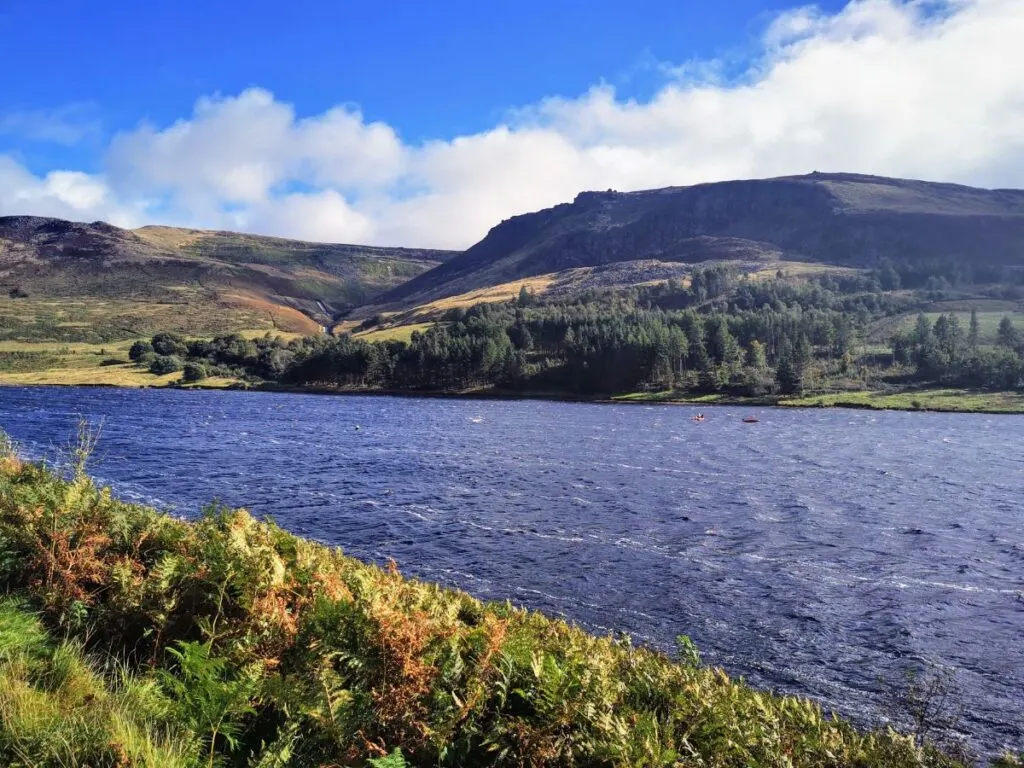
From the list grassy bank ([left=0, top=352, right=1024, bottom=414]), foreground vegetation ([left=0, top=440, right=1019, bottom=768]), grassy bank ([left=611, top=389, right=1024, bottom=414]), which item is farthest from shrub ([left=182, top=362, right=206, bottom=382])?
foreground vegetation ([left=0, top=440, right=1019, bottom=768])

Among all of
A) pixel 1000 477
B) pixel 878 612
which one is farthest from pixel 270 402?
pixel 878 612

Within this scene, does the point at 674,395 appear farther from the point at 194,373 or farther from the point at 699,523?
the point at 194,373

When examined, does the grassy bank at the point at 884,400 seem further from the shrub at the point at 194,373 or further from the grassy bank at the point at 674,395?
the shrub at the point at 194,373

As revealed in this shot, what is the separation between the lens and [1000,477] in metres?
60.2

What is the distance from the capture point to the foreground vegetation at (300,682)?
8430mm

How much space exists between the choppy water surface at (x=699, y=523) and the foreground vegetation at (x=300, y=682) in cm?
1184

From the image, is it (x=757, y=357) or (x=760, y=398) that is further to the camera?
(x=757, y=357)

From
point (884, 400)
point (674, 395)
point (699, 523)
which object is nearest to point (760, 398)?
point (674, 395)

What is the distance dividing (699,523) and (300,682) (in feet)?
115

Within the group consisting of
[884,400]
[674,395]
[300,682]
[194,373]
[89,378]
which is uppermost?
[194,373]

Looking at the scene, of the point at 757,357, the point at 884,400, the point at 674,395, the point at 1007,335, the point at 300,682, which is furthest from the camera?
the point at 1007,335

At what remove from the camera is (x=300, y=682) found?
9438 mm

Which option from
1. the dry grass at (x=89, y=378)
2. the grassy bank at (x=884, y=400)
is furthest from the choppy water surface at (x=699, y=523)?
the dry grass at (x=89, y=378)

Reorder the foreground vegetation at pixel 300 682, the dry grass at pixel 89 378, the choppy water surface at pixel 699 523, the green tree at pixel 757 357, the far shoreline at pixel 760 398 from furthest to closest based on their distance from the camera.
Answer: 1. the green tree at pixel 757 357
2. the dry grass at pixel 89 378
3. the far shoreline at pixel 760 398
4. the choppy water surface at pixel 699 523
5. the foreground vegetation at pixel 300 682
